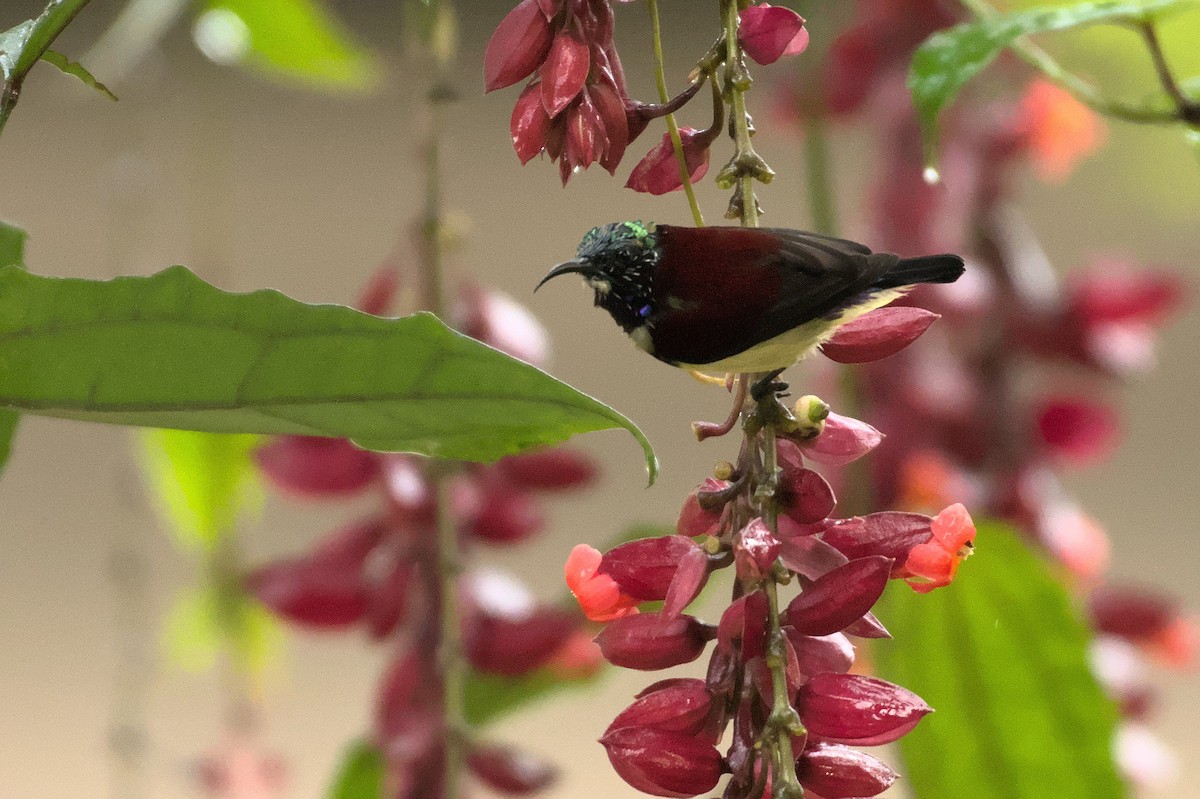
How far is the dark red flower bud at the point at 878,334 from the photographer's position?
17cm

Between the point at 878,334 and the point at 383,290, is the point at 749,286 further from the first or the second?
the point at 383,290

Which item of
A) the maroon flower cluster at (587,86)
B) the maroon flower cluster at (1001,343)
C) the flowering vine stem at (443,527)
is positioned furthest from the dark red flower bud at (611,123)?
the maroon flower cluster at (1001,343)

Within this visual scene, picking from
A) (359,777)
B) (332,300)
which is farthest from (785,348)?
(332,300)

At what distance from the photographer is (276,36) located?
0.49 m

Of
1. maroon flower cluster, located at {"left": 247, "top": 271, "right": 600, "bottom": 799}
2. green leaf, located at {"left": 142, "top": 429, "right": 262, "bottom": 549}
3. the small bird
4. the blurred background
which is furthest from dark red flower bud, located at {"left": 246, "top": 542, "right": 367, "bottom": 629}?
the blurred background

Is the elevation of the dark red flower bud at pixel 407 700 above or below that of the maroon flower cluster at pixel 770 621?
above

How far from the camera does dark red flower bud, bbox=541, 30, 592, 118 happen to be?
0.17 meters

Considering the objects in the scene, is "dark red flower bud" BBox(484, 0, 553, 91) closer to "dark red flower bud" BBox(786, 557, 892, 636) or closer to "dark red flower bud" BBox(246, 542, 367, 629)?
"dark red flower bud" BBox(786, 557, 892, 636)

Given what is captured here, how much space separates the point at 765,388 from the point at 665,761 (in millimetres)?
45

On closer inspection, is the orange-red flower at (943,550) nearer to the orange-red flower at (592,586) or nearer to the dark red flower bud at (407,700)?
the orange-red flower at (592,586)

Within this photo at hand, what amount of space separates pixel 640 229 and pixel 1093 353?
0.30 metres

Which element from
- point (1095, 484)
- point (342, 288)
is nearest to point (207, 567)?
point (342, 288)

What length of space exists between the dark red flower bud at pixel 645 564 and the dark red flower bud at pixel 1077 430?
1.10 feet

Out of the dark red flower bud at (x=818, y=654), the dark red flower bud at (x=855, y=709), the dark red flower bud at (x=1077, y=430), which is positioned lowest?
the dark red flower bud at (x=855, y=709)
